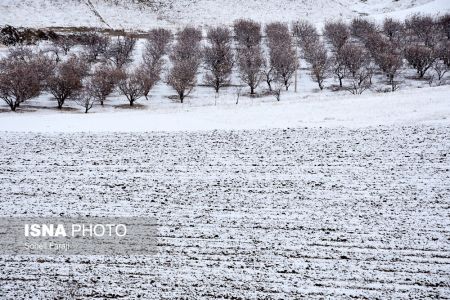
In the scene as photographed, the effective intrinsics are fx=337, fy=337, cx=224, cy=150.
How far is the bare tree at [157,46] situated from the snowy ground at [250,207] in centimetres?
3038

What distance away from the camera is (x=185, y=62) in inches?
1583

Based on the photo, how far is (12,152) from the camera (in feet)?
54.7

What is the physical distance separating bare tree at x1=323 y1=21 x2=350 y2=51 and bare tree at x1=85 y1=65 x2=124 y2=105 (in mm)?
32698

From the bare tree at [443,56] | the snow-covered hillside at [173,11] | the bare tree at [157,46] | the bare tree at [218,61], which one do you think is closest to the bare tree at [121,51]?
the bare tree at [157,46]

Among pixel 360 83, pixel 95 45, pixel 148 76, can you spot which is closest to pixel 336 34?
pixel 360 83

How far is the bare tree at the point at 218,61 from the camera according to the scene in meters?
41.5

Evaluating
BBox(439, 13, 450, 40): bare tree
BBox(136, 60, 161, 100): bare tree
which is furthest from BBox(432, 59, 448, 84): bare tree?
BBox(136, 60, 161, 100): bare tree

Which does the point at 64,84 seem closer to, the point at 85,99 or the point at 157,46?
the point at 85,99

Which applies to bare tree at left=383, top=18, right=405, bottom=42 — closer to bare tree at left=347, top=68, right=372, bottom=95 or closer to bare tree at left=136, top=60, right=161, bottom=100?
bare tree at left=347, top=68, right=372, bottom=95

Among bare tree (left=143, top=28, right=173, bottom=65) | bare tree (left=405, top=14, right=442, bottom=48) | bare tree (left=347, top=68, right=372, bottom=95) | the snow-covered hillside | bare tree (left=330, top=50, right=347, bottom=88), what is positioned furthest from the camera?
the snow-covered hillside

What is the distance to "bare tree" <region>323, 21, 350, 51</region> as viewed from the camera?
51656 millimetres

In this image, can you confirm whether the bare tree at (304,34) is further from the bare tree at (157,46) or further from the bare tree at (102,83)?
the bare tree at (102,83)

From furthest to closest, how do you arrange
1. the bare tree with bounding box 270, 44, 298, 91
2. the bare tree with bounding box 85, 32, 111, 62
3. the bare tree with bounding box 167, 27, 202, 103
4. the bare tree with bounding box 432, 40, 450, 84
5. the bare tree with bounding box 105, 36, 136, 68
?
the bare tree with bounding box 85, 32, 111, 62 → the bare tree with bounding box 105, 36, 136, 68 → the bare tree with bounding box 432, 40, 450, 84 → the bare tree with bounding box 270, 44, 298, 91 → the bare tree with bounding box 167, 27, 202, 103

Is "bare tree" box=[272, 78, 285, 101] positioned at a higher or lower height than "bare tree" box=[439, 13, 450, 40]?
lower
